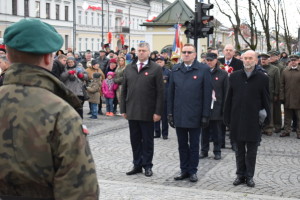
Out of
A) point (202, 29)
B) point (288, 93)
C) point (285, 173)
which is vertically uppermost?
point (202, 29)

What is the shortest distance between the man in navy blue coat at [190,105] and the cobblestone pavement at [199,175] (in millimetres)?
372

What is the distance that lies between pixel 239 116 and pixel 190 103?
0.78 m

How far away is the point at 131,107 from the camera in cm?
815

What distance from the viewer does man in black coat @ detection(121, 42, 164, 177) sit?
8.07 metres

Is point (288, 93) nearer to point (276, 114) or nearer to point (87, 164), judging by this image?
point (276, 114)

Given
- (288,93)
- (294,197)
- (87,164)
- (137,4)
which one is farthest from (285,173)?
(137,4)

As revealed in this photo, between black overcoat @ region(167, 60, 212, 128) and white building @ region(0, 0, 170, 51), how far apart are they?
174 feet

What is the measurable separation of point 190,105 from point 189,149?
2.32 feet

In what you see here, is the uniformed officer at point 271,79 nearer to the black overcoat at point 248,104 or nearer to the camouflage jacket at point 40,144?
the black overcoat at point 248,104

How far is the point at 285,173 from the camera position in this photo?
8.54 metres

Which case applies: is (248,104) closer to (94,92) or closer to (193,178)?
(193,178)

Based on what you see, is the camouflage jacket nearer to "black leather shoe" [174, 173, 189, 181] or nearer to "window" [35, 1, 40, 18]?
"black leather shoe" [174, 173, 189, 181]

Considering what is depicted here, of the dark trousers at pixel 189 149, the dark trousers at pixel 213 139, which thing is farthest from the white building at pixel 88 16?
the dark trousers at pixel 189 149

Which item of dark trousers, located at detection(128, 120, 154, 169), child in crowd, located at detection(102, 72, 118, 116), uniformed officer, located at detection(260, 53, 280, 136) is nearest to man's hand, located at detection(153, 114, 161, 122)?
dark trousers, located at detection(128, 120, 154, 169)
